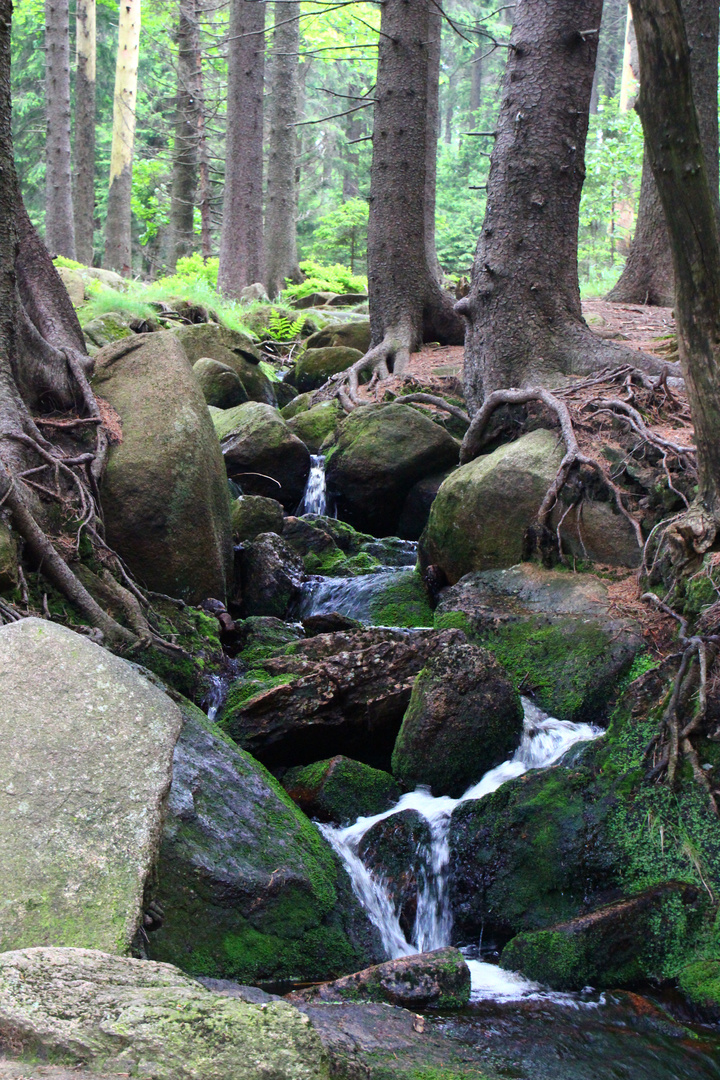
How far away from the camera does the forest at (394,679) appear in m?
2.93

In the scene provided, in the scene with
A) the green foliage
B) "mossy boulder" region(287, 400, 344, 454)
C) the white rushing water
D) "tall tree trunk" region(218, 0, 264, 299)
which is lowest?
the white rushing water

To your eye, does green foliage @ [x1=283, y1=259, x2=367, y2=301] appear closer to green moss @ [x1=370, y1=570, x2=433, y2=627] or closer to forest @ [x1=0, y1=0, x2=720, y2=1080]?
forest @ [x1=0, y1=0, x2=720, y2=1080]

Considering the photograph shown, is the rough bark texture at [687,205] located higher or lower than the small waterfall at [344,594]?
higher

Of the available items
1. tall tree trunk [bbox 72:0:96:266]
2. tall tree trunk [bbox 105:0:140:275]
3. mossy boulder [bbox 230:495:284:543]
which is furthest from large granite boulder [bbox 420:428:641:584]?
tall tree trunk [bbox 72:0:96:266]

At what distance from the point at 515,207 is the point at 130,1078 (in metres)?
8.47

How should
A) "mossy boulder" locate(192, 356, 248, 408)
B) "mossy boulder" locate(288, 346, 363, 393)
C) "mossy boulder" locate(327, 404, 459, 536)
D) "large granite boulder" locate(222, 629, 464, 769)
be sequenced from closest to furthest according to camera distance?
"large granite boulder" locate(222, 629, 464, 769) → "mossy boulder" locate(327, 404, 459, 536) → "mossy boulder" locate(192, 356, 248, 408) → "mossy boulder" locate(288, 346, 363, 393)

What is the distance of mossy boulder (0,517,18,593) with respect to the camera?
4.51 meters

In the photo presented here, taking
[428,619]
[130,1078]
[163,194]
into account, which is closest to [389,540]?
[428,619]

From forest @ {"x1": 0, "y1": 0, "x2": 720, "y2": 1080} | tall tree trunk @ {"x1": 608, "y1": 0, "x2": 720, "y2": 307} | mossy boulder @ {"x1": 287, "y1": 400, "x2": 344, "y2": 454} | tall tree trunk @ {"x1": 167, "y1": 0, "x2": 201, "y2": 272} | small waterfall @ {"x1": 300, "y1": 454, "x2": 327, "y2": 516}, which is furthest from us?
tall tree trunk @ {"x1": 167, "y1": 0, "x2": 201, "y2": 272}

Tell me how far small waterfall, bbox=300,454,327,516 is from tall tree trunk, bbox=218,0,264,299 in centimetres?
1006

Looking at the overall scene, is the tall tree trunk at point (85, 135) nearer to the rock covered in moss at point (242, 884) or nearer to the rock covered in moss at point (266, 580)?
the rock covered in moss at point (266, 580)

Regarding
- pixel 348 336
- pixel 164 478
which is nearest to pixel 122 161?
pixel 348 336

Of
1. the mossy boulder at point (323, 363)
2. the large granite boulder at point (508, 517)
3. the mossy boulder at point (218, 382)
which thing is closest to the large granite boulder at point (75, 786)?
the large granite boulder at point (508, 517)

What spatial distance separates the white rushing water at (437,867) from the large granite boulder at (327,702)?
2.02 ft
